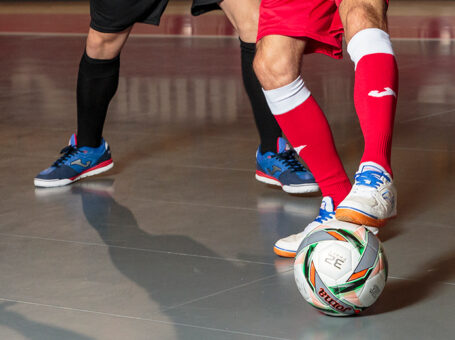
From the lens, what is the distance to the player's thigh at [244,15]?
3.31 meters

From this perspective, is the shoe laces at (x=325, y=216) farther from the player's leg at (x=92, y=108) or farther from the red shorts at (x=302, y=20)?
the player's leg at (x=92, y=108)

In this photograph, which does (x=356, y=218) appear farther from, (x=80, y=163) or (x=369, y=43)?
(x=80, y=163)

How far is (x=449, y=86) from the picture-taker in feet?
19.0

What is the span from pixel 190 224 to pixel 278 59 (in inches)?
24.7

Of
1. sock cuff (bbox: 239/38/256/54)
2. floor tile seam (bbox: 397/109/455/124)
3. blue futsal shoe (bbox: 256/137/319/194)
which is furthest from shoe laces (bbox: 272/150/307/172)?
floor tile seam (bbox: 397/109/455/124)

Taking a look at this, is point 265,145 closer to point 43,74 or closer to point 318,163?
point 318,163

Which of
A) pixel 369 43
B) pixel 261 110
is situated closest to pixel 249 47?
pixel 261 110

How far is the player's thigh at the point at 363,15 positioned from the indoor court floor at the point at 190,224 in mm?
604

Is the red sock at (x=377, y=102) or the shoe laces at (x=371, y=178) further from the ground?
the red sock at (x=377, y=102)

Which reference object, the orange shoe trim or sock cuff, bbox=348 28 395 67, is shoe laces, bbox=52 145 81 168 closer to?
sock cuff, bbox=348 28 395 67

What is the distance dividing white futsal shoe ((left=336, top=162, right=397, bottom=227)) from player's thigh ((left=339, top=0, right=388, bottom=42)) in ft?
1.20

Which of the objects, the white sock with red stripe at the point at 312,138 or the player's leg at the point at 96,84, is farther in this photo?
the player's leg at the point at 96,84

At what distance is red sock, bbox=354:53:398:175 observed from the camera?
6.61ft

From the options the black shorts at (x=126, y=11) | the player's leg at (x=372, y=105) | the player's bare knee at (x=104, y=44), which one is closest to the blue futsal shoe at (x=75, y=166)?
the player's bare knee at (x=104, y=44)
